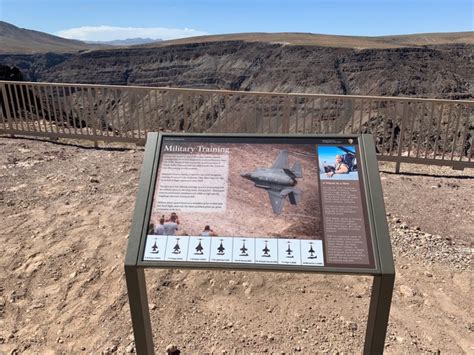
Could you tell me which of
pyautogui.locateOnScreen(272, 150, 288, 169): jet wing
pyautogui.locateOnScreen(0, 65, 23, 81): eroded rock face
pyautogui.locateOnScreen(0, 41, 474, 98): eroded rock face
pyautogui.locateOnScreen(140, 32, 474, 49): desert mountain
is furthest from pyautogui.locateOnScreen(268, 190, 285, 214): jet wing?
pyautogui.locateOnScreen(140, 32, 474, 49): desert mountain

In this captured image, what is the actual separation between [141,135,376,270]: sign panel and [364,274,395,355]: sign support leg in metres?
0.12

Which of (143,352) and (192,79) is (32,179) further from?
(192,79)

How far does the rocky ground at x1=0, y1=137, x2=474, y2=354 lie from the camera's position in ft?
10.3

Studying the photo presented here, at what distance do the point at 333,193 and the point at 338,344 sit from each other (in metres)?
1.38

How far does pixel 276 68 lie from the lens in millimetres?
63344

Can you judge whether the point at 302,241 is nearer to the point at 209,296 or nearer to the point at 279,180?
the point at 279,180

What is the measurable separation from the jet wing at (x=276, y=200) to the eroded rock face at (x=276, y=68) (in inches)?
1828

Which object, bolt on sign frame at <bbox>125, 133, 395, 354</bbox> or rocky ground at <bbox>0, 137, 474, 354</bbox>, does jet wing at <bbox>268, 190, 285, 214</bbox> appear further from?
rocky ground at <bbox>0, 137, 474, 354</bbox>

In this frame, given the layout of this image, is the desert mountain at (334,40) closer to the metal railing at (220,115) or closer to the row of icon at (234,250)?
the metal railing at (220,115)

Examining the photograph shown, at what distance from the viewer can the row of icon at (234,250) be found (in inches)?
87.1

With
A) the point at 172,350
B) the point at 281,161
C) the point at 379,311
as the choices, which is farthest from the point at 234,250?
the point at 172,350

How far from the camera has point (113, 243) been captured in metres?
4.47

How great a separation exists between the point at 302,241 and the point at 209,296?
66.3 inches

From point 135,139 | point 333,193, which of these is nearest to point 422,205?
point 333,193
